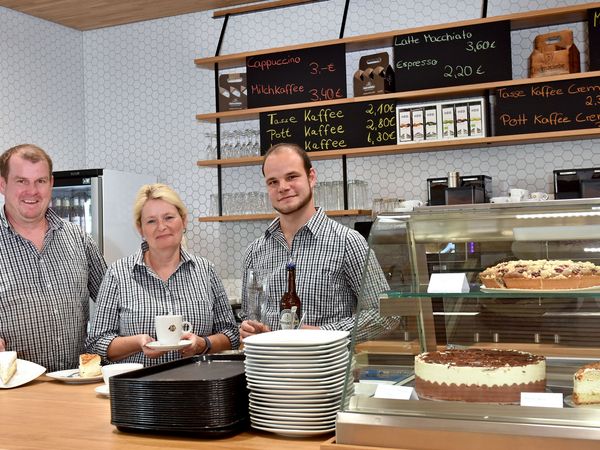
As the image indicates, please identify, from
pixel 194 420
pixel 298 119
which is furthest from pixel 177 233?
pixel 298 119

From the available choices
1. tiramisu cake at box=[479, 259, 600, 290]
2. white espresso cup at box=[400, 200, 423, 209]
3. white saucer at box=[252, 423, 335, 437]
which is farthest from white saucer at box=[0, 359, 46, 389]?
white espresso cup at box=[400, 200, 423, 209]

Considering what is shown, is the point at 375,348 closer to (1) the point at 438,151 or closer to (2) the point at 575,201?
(2) the point at 575,201

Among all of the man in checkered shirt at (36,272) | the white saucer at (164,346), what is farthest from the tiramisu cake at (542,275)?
the man in checkered shirt at (36,272)

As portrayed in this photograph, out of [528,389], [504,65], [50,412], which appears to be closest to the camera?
[528,389]

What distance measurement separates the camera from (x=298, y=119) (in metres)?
5.35

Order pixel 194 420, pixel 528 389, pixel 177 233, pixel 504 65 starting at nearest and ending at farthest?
pixel 528 389 → pixel 194 420 → pixel 177 233 → pixel 504 65

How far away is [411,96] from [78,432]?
3573 millimetres

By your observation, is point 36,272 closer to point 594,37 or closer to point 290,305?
point 290,305

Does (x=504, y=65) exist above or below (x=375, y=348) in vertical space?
above

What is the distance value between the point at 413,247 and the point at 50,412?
1158mm

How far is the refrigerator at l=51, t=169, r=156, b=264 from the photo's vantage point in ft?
17.9

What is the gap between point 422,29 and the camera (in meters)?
4.98

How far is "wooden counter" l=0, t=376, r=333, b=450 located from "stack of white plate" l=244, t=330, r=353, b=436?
0.04 m

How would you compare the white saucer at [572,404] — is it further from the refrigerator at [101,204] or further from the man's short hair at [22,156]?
the refrigerator at [101,204]
